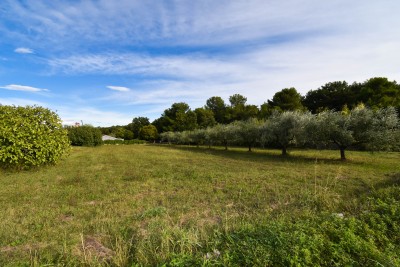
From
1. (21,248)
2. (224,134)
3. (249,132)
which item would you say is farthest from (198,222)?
(224,134)

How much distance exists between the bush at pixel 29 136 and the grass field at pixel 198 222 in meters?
2.61

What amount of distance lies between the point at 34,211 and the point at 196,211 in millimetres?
5168

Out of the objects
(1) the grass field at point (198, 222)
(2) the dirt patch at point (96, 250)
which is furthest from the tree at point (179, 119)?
(2) the dirt patch at point (96, 250)

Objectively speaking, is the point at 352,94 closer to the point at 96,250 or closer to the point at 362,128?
the point at 362,128

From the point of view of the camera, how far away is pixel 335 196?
7.66 metres

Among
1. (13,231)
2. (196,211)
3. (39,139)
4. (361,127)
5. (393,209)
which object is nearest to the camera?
(393,209)

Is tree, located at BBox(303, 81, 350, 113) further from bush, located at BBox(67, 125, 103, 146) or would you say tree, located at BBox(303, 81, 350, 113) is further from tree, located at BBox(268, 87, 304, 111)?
bush, located at BBox(67, 125, 103, 146)

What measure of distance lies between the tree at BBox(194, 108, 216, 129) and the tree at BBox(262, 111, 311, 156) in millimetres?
47644

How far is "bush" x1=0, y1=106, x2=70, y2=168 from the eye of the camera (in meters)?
13.1

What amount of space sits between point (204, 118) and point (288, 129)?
54964 mm

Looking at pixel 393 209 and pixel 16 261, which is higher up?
pixel 393 209

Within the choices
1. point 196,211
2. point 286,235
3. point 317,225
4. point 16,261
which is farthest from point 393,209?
point 16,261

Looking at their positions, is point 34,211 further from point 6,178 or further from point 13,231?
point 6,178

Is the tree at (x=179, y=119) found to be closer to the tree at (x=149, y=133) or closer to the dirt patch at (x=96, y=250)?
the tree at (x=149, y=133)
